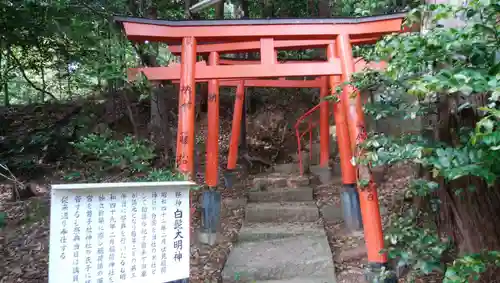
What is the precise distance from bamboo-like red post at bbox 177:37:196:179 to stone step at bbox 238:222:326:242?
1.45 meters

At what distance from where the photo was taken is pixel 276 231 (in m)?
5.42

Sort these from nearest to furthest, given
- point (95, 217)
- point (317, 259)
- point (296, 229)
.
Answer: point (95, 217) → point (317, 259) → point (296, 229)

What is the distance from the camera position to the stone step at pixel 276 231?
17.3ft

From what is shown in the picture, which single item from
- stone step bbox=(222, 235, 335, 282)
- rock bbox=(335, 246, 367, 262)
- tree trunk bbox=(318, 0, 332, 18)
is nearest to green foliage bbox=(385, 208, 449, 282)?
stone step bbox=(222, 235, 335, 282)

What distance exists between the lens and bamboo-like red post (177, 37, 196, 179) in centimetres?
446

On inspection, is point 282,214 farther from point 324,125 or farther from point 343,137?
point 324,125

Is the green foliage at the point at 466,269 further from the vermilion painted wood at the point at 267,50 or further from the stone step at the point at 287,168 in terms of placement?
the stone step at the point at 287,168

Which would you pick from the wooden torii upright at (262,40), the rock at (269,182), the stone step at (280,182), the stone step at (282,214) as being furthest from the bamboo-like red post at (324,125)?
the wooden torii upright at (262,40)

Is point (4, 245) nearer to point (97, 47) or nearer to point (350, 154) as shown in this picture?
point (97, 47)

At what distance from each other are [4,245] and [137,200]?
3999 mm

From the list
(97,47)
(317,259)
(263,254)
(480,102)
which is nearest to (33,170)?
(97,47)

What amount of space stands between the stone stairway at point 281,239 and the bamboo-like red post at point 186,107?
132 centimetres

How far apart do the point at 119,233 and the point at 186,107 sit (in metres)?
2.29

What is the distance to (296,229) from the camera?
5.54 metres
